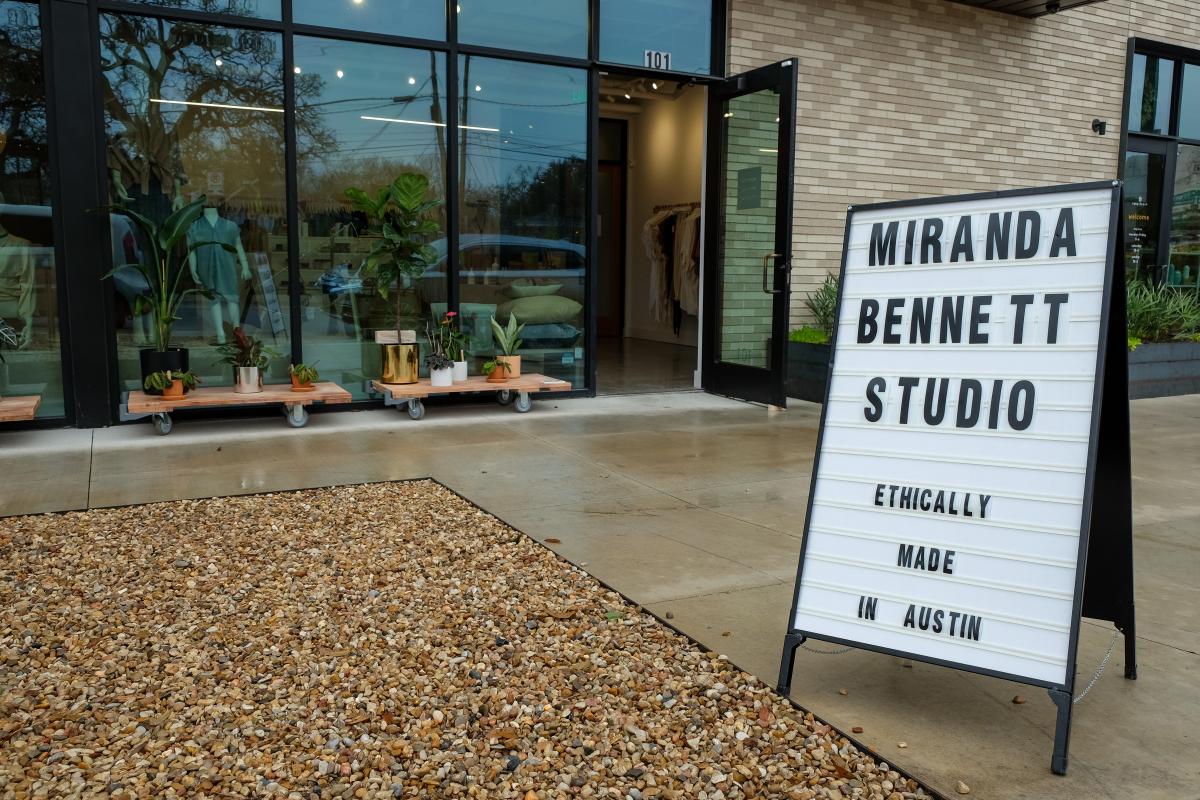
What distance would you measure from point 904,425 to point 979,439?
0.19m

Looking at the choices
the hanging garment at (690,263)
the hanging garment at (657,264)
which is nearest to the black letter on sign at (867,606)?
the hanging garment at (690,263)

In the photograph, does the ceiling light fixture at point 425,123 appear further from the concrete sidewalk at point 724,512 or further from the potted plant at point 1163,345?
the potted plant at point 1163,345

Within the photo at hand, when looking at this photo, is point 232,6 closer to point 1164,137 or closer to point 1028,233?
point 1028,233

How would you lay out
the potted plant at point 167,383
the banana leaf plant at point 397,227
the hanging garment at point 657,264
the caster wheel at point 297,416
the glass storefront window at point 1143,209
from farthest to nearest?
1. the hanging garment at point 657,264
2. the glass storefront window at point 1143,209
3. the banana leaf plant at point 397,227
4. the caster wheel at point 297,416
5. the potted plant at point 167,383

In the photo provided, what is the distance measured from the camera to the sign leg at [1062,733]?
2133mm

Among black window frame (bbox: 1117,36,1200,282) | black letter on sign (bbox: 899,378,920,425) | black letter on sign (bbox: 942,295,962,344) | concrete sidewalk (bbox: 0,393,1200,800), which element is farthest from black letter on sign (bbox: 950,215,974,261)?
black window frame (bbox: 1117,36,1200,282)

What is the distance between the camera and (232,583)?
3365 mm

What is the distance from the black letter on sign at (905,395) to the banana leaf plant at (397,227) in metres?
4.65

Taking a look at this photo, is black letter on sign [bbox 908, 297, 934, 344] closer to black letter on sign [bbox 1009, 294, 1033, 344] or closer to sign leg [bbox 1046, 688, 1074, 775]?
black letter on sign [bbox 1009, 294, 1033, 344]

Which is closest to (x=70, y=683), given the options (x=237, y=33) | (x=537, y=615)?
(x=537, y=615)

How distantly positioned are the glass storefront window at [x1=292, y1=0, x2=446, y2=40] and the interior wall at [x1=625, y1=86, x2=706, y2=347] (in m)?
4.55

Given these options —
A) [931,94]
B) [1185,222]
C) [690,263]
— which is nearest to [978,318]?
[931,94]

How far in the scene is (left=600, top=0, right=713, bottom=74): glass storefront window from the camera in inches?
294

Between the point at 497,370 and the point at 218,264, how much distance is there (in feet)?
6.73
